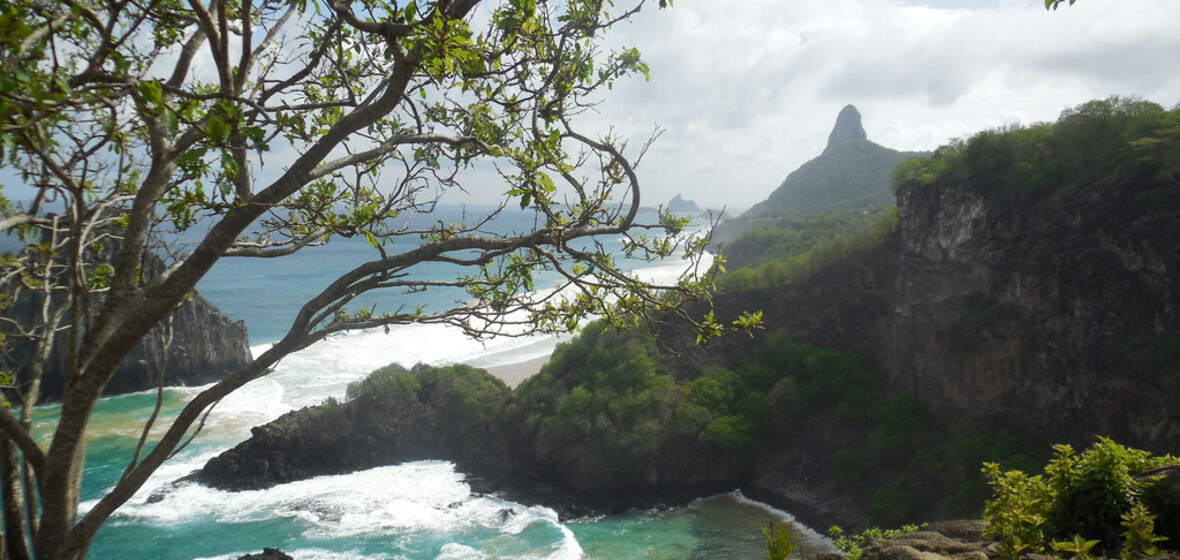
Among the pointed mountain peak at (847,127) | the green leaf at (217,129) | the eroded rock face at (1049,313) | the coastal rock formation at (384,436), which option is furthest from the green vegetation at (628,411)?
the pointed mountain peak at (847,127)

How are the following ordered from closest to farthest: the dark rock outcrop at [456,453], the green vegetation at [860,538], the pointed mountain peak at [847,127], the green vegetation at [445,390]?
the green vegetation at [860,538]
the dark rock outcrop at [456,453]
the green vegetation at [445,390]
the pointed mountain peak at [847,127]

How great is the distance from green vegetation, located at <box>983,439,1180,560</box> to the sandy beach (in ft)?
94.3

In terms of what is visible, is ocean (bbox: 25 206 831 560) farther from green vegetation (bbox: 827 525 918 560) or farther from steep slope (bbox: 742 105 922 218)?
steep slope (bbox: 742 105 922 218)

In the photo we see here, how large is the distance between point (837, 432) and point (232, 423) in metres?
24.5

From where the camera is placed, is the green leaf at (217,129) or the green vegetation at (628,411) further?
the green vegetation at (628,411)

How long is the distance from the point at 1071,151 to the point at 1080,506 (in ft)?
74.4

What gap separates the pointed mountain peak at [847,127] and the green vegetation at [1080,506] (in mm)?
123279

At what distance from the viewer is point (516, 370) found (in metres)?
34.7

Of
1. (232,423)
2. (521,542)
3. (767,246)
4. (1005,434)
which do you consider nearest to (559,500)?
(521,542)

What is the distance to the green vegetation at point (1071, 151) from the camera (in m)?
19.9

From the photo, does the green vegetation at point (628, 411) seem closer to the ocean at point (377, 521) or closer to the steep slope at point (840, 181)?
the ocean at point (377, 521)

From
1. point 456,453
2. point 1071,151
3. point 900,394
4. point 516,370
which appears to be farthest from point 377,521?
point 1071,151

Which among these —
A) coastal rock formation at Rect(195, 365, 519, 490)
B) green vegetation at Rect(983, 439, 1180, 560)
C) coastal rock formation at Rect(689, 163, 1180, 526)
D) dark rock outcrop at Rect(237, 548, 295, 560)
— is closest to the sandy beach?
coastal rock formation at Rect(195, 365, 519, 490)

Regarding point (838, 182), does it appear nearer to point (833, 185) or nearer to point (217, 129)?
point (833, 185)
